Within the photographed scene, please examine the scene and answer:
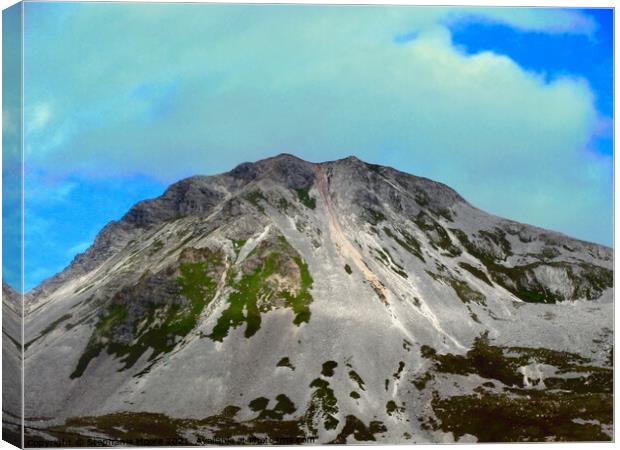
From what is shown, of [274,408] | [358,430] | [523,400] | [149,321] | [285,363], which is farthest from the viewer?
[149,321]

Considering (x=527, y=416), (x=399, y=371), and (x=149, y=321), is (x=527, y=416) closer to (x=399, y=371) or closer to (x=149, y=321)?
(x=399, y=371)

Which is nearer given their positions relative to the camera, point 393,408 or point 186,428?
point 186,428

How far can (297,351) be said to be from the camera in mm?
145375

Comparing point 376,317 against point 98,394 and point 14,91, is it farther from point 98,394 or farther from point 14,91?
point 14,91

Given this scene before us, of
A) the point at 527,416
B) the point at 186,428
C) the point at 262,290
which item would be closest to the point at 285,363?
the point at 186,428

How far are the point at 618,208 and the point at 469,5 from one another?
96.8ft

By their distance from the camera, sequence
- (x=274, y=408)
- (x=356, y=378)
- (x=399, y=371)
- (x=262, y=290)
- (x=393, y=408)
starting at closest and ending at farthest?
(x=274, y=408) < (x=393, y=408) < (x=356, y=378) < (x=399, y=371) < (x=262, y=290)

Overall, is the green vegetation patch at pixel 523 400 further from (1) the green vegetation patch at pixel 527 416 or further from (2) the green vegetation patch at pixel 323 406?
(2) the green vegetation patch at pixel 323 406

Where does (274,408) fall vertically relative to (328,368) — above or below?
below

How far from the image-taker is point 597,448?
93.6 metres

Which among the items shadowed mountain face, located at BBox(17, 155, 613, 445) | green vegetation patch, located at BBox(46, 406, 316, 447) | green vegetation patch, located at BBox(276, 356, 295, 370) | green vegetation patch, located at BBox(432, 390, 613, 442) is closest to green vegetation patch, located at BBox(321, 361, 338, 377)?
shadowed mountain face, located at BBox(17, 155, 613, 445)

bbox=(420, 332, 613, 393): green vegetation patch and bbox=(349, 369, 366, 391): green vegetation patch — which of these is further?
bbox=(420, 332, 613, 393): green vegetation patch

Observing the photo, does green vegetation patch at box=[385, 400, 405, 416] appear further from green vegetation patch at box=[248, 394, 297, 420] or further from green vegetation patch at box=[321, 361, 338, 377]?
green vegetation patch at box=[248, 394, 297, 420]

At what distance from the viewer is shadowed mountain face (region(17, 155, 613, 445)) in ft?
400
